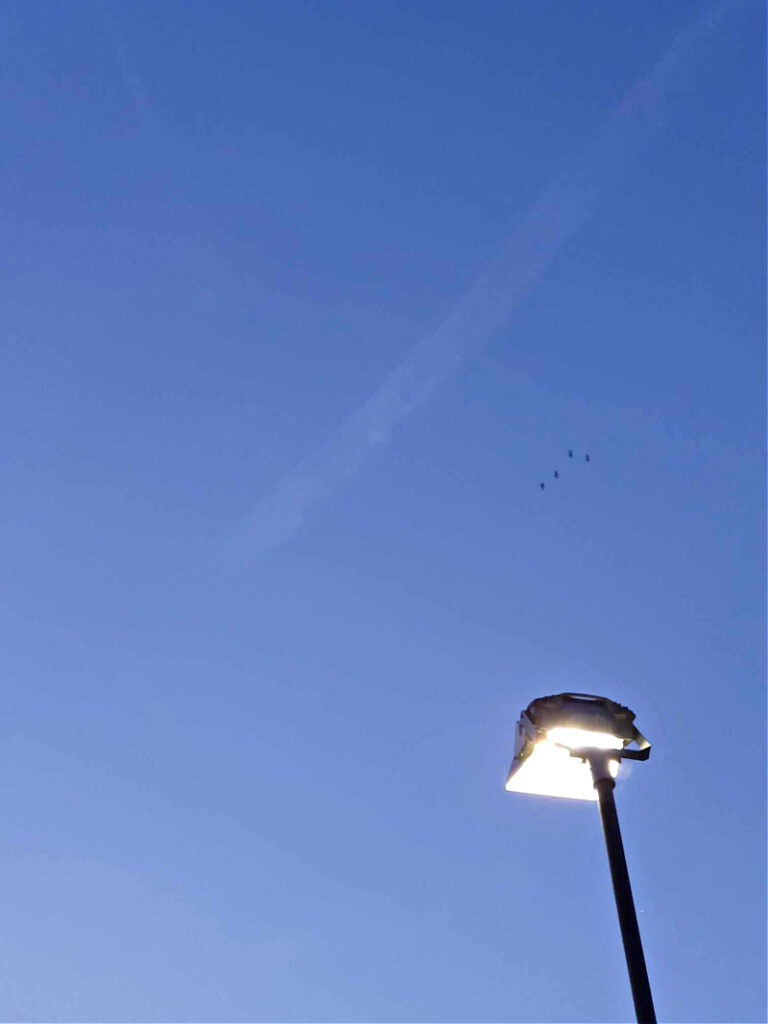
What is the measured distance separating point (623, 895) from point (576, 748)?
0.94m

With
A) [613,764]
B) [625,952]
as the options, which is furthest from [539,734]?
[625,952]

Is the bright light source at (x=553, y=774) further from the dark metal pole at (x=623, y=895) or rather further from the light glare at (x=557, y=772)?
the dark metal pole at (x=623, y=895)

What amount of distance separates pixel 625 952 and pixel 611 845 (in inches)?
25.1

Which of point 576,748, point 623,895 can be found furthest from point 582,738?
point 623,895

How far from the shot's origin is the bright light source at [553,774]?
6758 millimetres

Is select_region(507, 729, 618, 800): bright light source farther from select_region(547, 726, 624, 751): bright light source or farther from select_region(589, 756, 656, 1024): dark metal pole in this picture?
select_region(589, 756, 656, 1024): dark metal pole

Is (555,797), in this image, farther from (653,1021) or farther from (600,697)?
(653,1021)

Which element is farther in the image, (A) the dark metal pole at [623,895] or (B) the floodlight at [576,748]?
(B) the floodlight at [576,748]

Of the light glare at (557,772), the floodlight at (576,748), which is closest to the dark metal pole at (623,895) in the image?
the floodlight at (576,748)

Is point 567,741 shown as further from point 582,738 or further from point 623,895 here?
point 623,895

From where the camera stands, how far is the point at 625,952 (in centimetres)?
591

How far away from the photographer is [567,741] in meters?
6.76

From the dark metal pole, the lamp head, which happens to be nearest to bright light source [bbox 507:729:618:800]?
the lamp head

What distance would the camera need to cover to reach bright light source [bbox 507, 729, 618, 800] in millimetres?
6758
